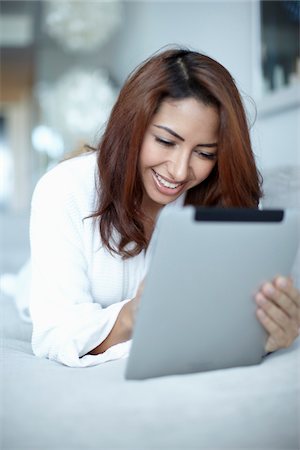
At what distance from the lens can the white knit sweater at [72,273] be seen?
117cm

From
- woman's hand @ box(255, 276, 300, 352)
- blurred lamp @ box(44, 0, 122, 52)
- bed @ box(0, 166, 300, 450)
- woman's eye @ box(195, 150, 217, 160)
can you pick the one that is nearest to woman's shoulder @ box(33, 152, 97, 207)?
woman's eye @ box(195, 150, 217, 160)

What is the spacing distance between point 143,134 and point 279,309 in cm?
52

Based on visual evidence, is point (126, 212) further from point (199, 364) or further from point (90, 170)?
point (199, 364)

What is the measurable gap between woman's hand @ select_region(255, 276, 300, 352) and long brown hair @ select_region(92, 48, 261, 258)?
44 centimetres

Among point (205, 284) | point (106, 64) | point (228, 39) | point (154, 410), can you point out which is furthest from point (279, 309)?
point (106, 64)

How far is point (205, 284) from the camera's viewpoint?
0.91 metres

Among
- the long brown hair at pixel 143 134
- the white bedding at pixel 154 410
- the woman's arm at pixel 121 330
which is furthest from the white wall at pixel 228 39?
the white bedding at pixel 154 410

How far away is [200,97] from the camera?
52.0 inches

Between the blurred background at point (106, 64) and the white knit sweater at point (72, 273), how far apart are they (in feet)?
1.13

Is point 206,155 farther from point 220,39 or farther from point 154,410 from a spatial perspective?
point 220,39

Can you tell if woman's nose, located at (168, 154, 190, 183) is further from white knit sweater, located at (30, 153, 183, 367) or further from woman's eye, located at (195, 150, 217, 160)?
white knit sweater, located at (30, 153, 183, 367)

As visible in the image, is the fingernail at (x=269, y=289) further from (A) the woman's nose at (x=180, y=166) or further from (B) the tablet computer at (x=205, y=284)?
(A) the woman's nose at (x=180, y=166)

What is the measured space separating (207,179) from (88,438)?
86 cm

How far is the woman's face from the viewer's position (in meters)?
1.29
